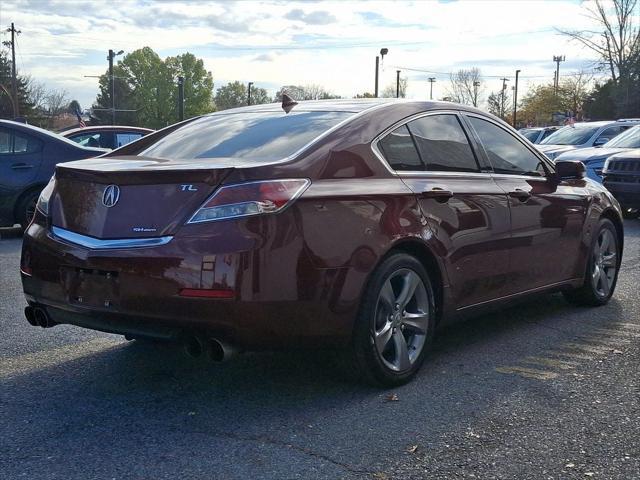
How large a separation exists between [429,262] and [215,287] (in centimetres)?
143

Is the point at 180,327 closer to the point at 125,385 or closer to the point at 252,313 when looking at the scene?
the point at 252,313

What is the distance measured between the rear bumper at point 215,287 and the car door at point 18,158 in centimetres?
689

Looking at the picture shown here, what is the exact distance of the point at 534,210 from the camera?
5383 mm

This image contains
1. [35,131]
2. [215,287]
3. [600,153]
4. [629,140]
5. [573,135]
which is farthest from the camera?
[573,135]

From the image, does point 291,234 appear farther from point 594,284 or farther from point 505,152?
point 594,284

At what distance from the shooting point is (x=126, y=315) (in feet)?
12.3

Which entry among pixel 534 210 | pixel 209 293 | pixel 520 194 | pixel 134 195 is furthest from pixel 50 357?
pixel 534 210

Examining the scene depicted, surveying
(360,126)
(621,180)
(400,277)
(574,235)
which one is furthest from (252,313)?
(621,180)

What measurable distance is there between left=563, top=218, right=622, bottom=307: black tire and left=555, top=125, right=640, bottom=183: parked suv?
26.3 feet

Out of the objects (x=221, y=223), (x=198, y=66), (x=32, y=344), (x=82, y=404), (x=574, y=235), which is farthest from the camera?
(x=198, y=66)

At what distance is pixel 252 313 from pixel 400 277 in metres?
1.00

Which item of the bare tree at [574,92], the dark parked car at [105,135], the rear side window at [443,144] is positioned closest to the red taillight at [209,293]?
the rear side window at [443,144]

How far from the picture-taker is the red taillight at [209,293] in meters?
3.58

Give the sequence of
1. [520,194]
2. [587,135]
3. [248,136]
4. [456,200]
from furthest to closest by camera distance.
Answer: [587,135]
[520,194]
[456,200]
[248,136]
